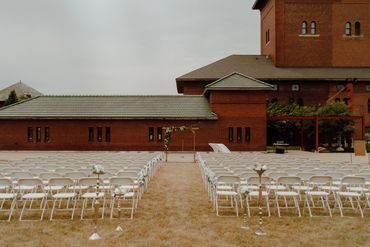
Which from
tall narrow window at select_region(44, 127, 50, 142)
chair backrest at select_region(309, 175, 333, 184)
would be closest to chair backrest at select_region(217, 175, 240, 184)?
chair backrest at select_region(309, 175, 333, 184)

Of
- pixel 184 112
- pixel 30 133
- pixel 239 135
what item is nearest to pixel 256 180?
pixel 239 135

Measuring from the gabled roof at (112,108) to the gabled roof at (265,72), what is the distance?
348 inches

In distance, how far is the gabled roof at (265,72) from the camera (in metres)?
46.2

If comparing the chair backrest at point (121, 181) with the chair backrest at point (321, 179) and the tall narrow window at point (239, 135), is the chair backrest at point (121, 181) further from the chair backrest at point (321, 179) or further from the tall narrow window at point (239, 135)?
the tall narrow window at point (239, 135)

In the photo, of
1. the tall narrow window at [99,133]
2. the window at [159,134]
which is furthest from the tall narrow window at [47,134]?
the window at [159,134]

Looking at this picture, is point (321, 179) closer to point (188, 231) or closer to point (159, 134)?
point (188, 231)

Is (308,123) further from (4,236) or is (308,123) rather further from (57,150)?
(4,236)

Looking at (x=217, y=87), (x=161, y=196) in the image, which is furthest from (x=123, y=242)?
(x=217, y=87)

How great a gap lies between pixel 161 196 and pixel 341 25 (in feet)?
151

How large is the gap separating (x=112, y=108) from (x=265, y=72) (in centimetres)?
2098

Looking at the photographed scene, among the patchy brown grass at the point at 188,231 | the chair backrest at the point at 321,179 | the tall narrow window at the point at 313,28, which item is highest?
the tall narrow window at the point at 313,28

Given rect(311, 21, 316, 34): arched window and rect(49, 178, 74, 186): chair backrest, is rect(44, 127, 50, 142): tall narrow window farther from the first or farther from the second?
rect(311, 21, 316, 34): arched window

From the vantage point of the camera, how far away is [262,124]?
3462 cm

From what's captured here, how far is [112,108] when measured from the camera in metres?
36.7
